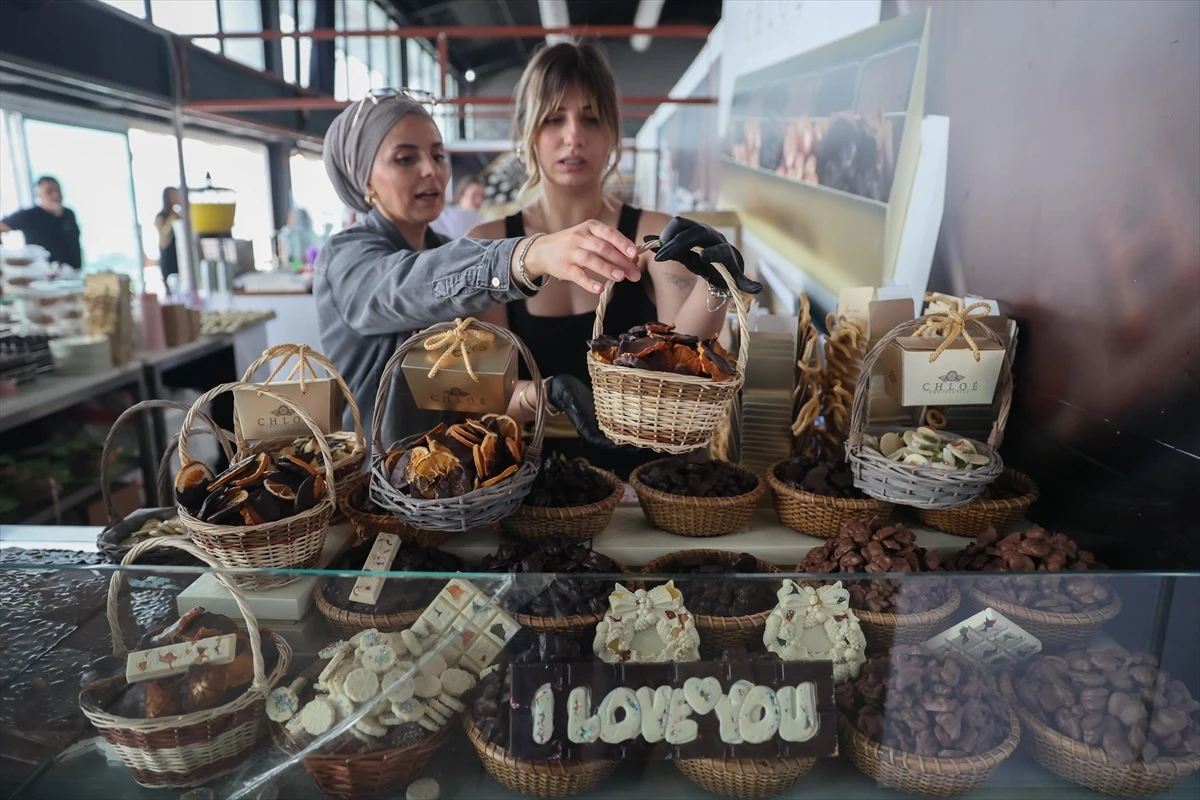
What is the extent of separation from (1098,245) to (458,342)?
4.02 feet

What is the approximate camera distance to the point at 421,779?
40.3 inches

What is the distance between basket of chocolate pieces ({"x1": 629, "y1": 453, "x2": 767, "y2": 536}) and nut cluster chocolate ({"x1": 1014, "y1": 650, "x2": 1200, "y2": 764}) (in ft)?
1.76

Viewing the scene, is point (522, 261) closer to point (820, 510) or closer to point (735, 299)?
point (735, 299)

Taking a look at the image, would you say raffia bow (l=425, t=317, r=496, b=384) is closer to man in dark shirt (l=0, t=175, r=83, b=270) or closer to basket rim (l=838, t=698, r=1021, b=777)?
basket rim (l=838, t=698, r=1021, b=777)

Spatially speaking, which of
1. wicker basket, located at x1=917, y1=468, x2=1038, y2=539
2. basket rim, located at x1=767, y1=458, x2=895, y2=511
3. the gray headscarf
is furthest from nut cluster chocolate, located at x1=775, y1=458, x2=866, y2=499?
the gray headscarf

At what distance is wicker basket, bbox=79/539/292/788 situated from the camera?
982 mm

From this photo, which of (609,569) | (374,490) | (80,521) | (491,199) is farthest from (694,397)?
(491,199)

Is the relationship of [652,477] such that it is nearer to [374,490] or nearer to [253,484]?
[374,490]

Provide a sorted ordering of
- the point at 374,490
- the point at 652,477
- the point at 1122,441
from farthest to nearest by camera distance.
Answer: the point at 652,477
the point at 1122,441
the point at 374,490

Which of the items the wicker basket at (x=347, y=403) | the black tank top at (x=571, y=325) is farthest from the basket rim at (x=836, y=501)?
the wicker basket at (x=347, y=403)

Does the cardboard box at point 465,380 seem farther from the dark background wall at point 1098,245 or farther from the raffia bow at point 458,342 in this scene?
the dark background wall at point 1098,245

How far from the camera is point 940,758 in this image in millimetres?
999

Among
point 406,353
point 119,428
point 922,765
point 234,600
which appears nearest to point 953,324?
point 922,765

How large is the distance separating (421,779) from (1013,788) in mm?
830
